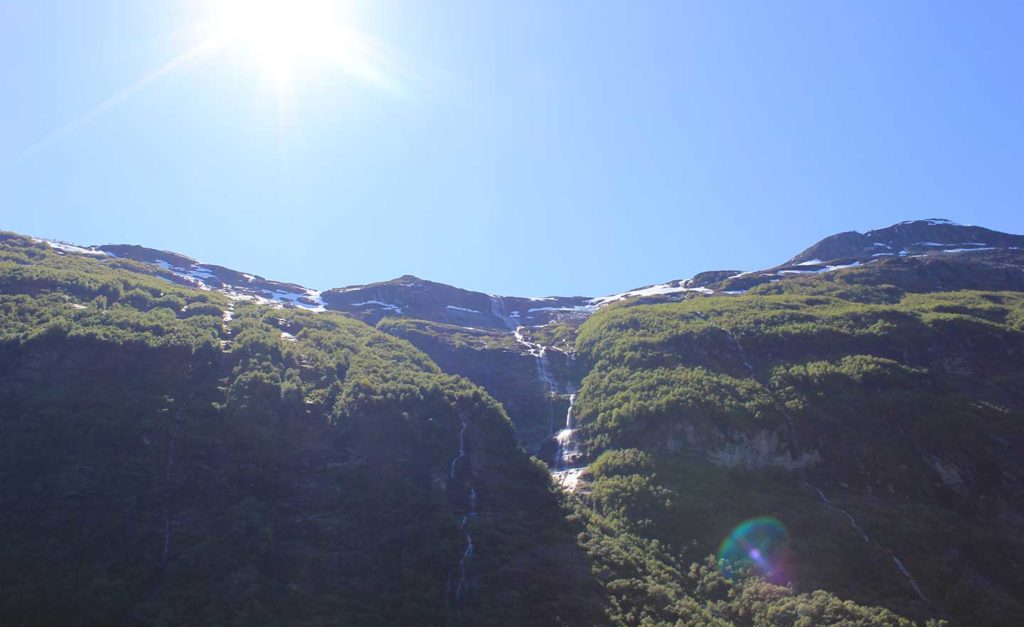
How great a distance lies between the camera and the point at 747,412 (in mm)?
74750

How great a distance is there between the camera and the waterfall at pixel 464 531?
51.3 meters

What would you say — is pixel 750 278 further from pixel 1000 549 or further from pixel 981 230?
pixel 1000 549

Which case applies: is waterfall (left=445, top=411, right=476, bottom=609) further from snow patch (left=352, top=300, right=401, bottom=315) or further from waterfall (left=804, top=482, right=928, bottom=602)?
snow patch (left=352, top=300, right=401, bottom=315)

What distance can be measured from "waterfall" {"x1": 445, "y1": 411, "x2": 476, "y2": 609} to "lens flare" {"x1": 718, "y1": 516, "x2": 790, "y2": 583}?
71.1ft

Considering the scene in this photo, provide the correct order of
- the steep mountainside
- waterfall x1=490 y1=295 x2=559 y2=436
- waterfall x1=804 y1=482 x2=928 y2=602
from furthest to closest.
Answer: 1. waterfall x1=490 y1=295 x2=559 y2=436
2. waterfall x1=804 y1=482 x2=928 y2=602
3. the steep mountainside

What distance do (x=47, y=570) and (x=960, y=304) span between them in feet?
398

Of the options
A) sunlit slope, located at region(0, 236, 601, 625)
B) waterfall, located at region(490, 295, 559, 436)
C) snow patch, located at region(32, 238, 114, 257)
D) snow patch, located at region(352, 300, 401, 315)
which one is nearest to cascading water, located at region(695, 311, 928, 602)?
sunlit slope, located at region(0, 236, 601, 625)

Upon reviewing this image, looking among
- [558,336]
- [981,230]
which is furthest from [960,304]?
[981,230]

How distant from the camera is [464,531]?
58.4 m

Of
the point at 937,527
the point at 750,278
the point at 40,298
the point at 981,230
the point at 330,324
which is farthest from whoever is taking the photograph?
the point at 981,230

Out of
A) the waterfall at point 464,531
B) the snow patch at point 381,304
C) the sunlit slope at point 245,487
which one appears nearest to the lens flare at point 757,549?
the sunlit slope at point 245,487

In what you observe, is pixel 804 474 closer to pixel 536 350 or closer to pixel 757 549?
pixel 757 549

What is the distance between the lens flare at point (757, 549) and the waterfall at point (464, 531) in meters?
21.7

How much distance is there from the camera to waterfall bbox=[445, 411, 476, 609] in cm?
5128
